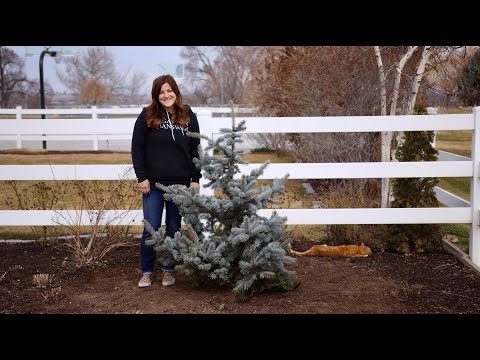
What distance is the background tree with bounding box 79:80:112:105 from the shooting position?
4297 cm

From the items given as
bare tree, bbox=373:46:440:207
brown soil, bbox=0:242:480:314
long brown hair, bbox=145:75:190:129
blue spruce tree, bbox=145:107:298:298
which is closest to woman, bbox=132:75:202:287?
long brown hair, bbox=145:75:190:129

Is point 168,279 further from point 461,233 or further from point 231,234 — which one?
point 461,233

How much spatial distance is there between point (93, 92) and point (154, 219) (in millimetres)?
39919

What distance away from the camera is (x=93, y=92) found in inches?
1688

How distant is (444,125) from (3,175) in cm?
471

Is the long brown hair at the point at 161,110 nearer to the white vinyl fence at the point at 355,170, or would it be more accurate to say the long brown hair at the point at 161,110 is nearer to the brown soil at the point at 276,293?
the white vinyl fence at the point at 355,170

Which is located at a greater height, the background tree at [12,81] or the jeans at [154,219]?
the background tree at [12,81]

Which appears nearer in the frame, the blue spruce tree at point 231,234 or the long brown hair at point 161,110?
the blue spruce tree at point 231,234

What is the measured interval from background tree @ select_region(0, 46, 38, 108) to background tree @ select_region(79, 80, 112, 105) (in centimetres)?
406

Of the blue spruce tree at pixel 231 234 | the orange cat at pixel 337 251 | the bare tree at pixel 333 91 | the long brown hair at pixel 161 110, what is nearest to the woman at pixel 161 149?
the long brown hair at pixel 161 110

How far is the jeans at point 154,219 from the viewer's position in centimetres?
497

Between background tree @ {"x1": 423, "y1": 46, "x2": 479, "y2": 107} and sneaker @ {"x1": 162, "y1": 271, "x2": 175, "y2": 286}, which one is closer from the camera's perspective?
sneaker @ {"x1": 162, "y1": 271, "x2": 175, "y2": 286}

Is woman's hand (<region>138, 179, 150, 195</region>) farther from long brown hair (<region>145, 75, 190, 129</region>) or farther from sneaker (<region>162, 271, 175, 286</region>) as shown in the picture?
sneaker (<region>162, 271, 175, 286</region>)

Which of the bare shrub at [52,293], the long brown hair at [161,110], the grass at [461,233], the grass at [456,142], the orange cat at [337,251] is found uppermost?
the long brown hair at [161,110]
